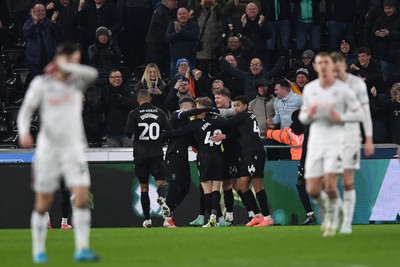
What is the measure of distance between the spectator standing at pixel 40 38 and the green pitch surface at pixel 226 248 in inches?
338

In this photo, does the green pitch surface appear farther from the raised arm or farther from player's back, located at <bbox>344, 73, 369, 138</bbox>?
the raised arm

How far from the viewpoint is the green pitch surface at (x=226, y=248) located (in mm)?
14102

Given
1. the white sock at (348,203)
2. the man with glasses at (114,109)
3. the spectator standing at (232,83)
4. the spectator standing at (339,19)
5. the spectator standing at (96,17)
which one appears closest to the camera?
the white sock at (348,203)

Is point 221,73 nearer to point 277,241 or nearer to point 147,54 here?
point 147,54

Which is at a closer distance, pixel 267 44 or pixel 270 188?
pixel 270 188

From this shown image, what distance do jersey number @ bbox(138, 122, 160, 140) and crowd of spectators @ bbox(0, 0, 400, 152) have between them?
2.61 meters

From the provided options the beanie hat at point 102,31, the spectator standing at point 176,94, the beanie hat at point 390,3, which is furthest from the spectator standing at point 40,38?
the beanie hat at point 390,3

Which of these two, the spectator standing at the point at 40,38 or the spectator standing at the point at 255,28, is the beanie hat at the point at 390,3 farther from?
the spectator standing at the point at 40,38

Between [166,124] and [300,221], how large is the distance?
3.82 meters

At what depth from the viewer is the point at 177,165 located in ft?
80.9

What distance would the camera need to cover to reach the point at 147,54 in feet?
96.3

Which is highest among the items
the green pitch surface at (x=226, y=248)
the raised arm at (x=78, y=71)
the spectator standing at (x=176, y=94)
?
the spectator standing at (x=176, y=94)

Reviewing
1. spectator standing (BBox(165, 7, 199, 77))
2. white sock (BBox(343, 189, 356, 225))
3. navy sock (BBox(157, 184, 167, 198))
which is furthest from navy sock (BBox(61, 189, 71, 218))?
white sock (BBox(343, 189, 356, 225))

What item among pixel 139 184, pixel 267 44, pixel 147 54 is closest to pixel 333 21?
pixel 267 44
